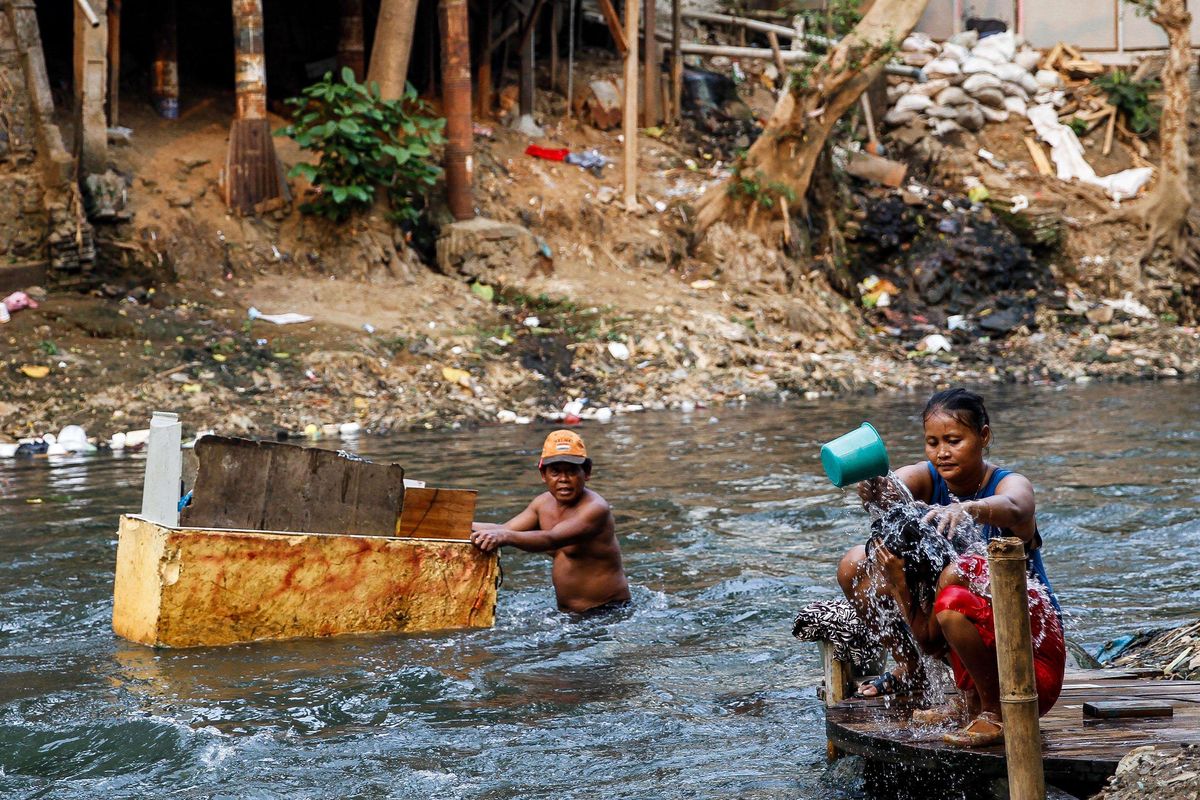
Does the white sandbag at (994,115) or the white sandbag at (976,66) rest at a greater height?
the white sandbag at (976,66)

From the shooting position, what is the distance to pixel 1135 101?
74.7ft

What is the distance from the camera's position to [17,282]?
12570 mm

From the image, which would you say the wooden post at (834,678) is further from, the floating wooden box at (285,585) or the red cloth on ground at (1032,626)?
the floating wooden box at (285,585)

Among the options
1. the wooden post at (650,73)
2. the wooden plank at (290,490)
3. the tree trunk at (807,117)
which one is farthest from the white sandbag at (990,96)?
the wooden plank at (290,490)

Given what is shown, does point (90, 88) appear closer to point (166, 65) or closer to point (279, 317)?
point (279, 317)

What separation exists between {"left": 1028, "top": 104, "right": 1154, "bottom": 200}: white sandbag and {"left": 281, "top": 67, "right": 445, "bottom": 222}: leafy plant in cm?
1138

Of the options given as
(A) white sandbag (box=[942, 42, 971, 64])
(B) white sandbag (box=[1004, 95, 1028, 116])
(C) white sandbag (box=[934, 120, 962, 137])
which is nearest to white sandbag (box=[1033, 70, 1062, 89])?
(B) white sandbag (box=[1004, 95, 1028, 116])

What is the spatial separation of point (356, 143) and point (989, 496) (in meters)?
11.4

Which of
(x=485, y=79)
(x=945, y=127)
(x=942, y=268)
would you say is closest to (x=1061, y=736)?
(x=942, y=268)

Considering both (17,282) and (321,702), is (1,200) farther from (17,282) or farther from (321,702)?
(321,702)

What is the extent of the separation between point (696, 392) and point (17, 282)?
658 cm

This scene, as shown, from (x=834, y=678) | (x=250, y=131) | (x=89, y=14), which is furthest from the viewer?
(x=250, y=131)

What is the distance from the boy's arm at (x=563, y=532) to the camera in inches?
235

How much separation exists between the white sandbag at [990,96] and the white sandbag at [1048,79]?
3.65 feet
